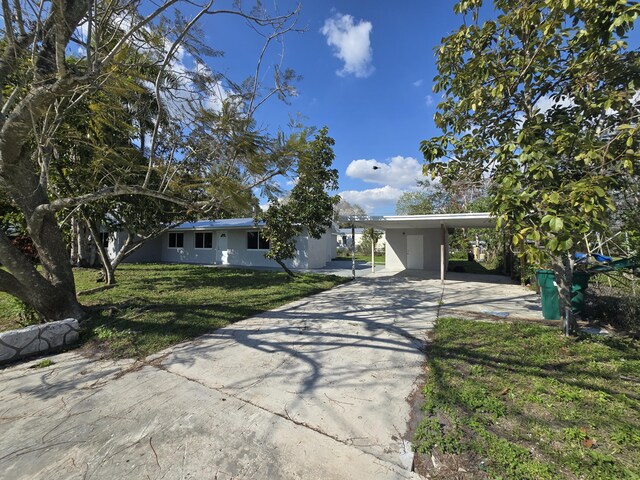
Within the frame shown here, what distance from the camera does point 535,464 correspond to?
6.98 ft

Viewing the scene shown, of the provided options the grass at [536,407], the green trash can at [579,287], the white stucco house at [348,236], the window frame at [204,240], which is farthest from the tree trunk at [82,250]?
the green trash can at [579,287]

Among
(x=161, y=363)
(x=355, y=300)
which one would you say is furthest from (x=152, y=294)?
(x=355, y=300)

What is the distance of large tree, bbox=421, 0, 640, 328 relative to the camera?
2520 mm

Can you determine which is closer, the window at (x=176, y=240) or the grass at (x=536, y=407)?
the grass at (x=536, y=407)

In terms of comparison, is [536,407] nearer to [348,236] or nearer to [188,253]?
[188,253]

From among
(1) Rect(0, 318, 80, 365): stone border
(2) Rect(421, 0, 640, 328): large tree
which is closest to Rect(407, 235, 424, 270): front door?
(2) Rect(421, 0, 640, 328): large tree

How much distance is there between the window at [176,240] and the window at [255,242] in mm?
6242

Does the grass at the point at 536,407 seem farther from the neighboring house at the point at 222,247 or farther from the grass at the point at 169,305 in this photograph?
the neighboring house at the point at 222,247

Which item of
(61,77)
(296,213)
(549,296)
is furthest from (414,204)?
(61,77)

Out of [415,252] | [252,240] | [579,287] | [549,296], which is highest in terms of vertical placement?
[252,240]

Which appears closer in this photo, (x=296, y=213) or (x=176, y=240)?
(x=296, y=213)

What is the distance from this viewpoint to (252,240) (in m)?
17.3

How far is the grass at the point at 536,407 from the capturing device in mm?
2162

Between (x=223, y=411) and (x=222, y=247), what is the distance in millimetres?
16572
